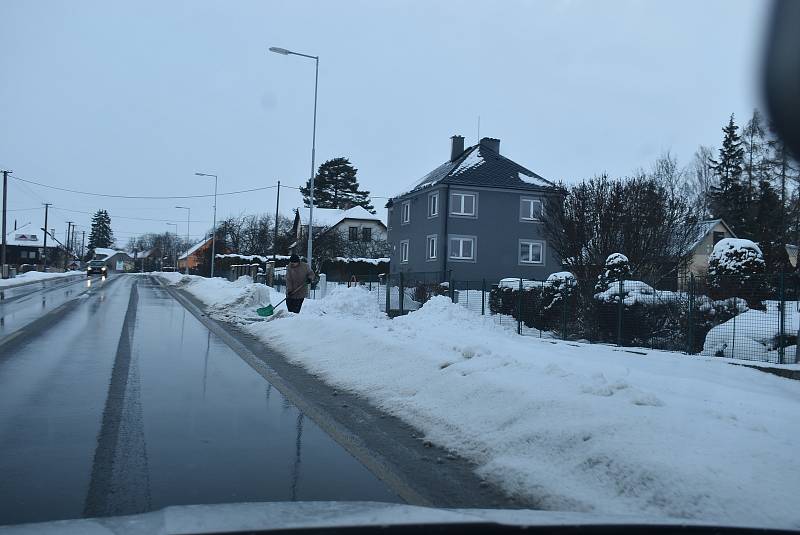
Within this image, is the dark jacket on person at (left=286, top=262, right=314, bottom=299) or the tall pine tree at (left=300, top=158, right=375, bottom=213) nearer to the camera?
the dark jacket on person at (left=286, top=262, right=314, bottom=299)

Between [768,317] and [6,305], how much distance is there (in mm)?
22960

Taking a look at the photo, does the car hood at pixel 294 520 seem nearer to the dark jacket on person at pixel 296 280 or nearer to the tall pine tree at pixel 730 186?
the dark jacket on person at pixel 296 280

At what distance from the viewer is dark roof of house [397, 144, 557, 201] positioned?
44750mm

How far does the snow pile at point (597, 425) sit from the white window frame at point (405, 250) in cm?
3702

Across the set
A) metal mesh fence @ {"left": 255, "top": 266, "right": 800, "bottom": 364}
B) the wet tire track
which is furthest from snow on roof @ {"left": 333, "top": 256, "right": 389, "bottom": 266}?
the wet tire track

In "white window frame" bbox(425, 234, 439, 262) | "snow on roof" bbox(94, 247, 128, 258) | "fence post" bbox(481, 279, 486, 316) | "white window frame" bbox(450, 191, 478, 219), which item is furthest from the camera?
"snow on roof" bbox(94, 247, 128, 258)

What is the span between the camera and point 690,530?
126 inches

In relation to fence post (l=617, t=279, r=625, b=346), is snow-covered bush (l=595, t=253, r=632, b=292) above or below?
above

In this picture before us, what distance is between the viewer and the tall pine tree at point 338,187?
8612cm

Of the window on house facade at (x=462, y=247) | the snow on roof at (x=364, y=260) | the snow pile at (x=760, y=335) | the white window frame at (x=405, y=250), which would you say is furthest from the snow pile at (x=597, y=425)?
the snow on roof at (x=364, y=260)

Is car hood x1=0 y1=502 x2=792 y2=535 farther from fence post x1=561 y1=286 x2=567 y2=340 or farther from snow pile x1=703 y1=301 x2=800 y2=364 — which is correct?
fence post x1=561 y1=286 x2=567 y2=340

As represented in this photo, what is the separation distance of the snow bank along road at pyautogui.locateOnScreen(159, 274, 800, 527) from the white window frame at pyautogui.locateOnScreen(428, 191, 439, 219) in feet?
107

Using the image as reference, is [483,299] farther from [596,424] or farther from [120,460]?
[120,460]

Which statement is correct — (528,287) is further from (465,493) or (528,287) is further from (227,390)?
(465,493)
